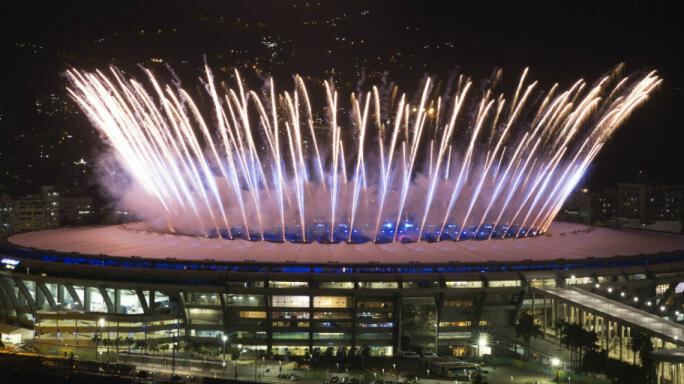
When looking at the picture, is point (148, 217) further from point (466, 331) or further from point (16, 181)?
point (16, 181)

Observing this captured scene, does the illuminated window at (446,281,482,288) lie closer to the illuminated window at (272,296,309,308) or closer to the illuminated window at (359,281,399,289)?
the illuminated window at (359,281,399,289)

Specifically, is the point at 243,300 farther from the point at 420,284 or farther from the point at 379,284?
the point at 420,284

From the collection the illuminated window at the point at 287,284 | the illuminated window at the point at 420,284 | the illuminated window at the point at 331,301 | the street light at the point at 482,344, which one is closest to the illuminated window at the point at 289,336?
the illuminated window at the point at 331,301

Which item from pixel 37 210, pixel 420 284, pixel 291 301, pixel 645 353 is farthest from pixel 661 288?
pixel 37 210

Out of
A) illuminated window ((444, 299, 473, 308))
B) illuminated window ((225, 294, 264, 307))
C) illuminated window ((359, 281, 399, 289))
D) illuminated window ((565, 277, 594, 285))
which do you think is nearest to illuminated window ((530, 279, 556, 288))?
illuminated window ((565, 277, 594, 285))

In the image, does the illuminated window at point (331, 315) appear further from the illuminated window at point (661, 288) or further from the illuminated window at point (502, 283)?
the illuminated window at point (661, 288)

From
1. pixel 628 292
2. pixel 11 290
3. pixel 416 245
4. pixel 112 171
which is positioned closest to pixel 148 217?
pixel 11 290
